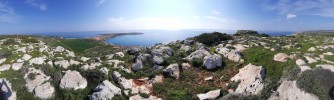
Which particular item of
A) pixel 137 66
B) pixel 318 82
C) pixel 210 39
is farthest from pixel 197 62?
pixel 210 39

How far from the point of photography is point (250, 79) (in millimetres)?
26422

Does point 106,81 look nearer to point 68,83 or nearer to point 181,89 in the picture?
point 68,83

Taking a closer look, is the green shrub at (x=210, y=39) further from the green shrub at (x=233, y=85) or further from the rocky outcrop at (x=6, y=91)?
the rocky outcrop at (x=6, y=91)

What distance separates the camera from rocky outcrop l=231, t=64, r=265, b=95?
952 inches

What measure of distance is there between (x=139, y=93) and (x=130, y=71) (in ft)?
18.4

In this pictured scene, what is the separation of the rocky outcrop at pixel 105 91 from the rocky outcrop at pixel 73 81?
1.83 meters

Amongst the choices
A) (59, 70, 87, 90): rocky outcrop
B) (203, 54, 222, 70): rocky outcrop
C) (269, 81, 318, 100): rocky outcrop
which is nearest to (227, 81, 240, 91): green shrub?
(269, 81, 318, 100): rocky outcrop

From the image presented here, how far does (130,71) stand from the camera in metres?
31.7

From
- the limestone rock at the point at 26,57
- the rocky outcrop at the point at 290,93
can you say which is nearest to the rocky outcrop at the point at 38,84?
the limestone rock at the point at 26,57

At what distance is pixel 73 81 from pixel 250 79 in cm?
1788

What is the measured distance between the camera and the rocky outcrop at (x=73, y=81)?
25328mm

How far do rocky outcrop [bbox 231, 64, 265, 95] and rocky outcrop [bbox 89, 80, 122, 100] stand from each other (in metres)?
12.1

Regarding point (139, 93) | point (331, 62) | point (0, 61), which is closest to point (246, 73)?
point (331, 62)

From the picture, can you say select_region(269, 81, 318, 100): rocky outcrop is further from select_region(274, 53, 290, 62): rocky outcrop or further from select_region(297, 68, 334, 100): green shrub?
select_region(274, 53, 290, 62): rocky outcrop
